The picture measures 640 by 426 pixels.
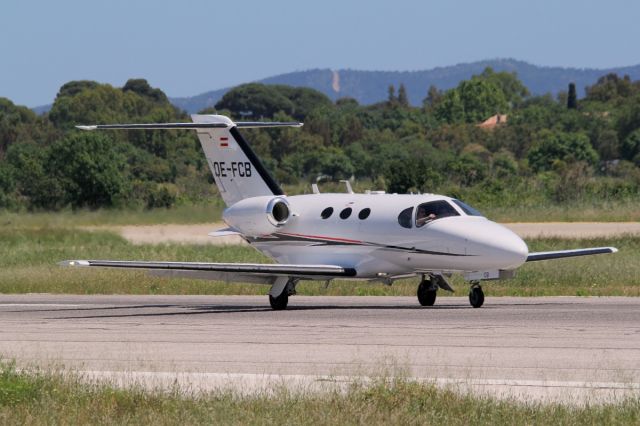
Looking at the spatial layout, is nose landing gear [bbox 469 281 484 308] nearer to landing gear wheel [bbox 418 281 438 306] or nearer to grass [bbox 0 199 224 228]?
landing gear wheel [bbox 418 281 438 306]

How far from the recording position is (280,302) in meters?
25.9

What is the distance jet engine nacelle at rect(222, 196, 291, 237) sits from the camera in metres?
27.6

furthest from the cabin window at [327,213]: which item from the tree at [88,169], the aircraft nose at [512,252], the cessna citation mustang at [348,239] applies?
the tree at [88,169]

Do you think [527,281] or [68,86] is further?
[68,86]

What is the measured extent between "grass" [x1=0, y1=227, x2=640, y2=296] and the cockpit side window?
5.36 metres

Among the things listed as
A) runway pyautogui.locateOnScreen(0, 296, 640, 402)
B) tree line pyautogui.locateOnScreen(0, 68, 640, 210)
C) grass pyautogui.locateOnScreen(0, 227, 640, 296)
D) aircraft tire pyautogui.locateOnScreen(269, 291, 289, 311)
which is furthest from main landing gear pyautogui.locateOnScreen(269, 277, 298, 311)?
tree line pyautogui.locateOnScreen(0, 68, 640, 210)

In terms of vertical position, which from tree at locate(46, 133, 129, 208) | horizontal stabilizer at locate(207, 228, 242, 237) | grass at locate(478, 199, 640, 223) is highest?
horizontal stabilizer at locate(207, 228, 242, 237)

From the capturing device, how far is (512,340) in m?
18.3

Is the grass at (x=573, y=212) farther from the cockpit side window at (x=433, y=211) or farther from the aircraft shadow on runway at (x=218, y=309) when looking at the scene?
the cockpit side window at (x=433, y=211)

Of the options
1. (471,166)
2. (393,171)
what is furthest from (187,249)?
(471,166)

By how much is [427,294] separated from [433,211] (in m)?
1.84

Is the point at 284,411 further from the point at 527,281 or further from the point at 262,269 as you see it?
the point at 527,281

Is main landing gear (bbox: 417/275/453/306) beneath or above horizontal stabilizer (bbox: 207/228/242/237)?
beneath

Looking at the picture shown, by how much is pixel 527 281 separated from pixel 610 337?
14.1 meters
